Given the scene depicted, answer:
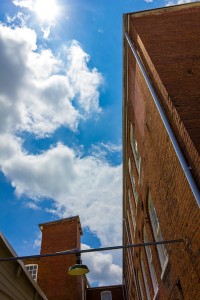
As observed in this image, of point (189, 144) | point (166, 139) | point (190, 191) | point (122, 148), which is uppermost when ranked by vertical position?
point (122, 148)

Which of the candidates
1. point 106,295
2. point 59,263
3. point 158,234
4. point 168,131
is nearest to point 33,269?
point 59,263

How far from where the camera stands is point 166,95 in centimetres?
656

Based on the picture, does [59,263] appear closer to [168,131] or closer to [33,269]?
[33,269]

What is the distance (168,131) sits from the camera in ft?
19.3

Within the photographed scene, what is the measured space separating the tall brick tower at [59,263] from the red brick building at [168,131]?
9.90 m

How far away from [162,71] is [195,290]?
5.37 metres

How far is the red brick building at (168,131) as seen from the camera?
205 inches

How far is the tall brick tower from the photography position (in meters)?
19.7

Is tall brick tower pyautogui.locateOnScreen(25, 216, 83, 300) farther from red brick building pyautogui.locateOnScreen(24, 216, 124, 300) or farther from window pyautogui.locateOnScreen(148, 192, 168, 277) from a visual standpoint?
window pyautogui.locateOnScreen(148, 192, 168, 277)

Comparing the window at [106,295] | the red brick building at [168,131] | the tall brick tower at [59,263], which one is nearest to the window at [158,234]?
the red brick building at [168,131]

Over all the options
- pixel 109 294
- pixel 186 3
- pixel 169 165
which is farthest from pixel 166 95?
pixel 109 294

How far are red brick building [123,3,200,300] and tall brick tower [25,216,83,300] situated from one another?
32.5ft

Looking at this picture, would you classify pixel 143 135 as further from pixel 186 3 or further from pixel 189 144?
pixel 186 3

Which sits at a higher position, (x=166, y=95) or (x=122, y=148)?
(x=122, y=148)
